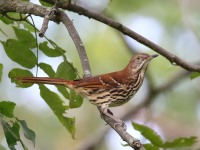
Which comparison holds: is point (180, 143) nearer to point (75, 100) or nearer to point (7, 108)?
point (75, 100)

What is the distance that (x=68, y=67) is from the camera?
3660mm

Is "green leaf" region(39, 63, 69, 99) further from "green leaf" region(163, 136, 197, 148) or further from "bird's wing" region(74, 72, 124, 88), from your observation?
"green leaf" region(163, 136, 197, 148)

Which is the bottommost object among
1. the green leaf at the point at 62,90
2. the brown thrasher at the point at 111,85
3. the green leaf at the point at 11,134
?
the brown thrasher at the point at 111,85

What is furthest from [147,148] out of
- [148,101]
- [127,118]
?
[127,118]

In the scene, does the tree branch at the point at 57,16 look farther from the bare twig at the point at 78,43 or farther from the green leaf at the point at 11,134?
the green leaf at the point at 11,134

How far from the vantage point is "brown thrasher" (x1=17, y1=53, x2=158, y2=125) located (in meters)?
3.91

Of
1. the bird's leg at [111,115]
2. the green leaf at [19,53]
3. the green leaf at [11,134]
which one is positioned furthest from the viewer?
the green leaf at [19,53]

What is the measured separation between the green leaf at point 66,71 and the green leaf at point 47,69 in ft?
0.17

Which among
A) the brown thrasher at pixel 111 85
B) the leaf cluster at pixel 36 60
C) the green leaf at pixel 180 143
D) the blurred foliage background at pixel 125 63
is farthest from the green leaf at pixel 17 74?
the blurred foliage background at pixel 125 63

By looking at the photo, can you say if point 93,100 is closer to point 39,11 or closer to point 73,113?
point 39,11

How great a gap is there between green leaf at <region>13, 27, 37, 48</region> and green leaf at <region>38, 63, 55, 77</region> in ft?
0.43

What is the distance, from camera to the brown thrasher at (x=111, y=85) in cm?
391

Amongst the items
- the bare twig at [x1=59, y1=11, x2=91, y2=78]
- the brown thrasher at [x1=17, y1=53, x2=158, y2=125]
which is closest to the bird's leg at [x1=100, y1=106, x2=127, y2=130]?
the brown thrasher at [x1=17, y1=53, x2=158, y2=125]

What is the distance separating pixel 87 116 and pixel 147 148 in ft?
23.7
